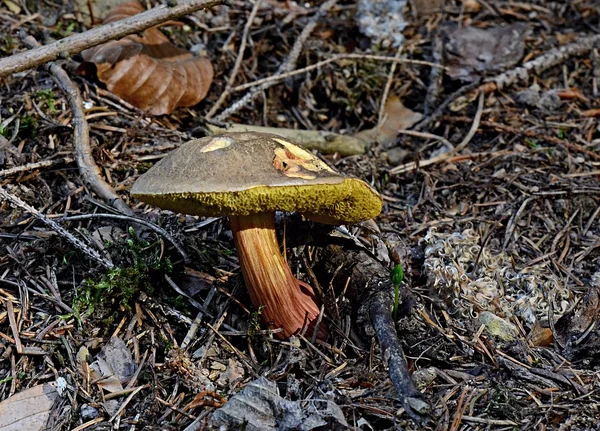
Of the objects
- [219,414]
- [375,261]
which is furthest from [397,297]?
[219,414]

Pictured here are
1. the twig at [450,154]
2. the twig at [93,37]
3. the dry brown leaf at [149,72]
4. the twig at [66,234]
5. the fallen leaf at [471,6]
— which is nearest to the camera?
the twig at [66,234]

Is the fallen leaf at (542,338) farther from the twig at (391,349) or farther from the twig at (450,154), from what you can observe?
the twig at (450,154)

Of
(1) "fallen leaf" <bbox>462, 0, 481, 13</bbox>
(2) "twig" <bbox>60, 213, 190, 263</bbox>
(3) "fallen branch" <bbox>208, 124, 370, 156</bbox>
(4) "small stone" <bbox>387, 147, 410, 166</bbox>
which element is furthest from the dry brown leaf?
(1) "fallen leaf" <bbox>462, 0, 481, 13</bbox>

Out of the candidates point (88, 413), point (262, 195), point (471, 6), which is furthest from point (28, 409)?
point (471, 6)

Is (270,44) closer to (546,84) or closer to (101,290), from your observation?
(546,84)

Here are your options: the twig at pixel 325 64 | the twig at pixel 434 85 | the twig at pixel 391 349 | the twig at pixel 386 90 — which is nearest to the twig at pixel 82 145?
the twig at pixel 325 64

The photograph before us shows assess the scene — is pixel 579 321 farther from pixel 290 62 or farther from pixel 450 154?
pixel 290 62
